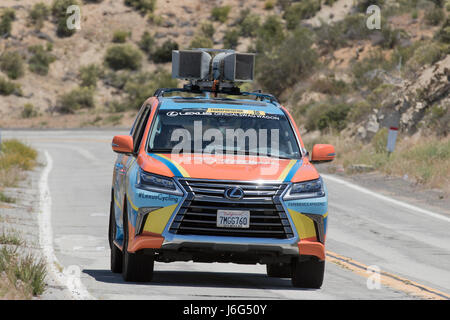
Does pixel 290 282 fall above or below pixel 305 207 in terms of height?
below

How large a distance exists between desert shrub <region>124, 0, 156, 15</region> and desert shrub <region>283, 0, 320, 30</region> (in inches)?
501

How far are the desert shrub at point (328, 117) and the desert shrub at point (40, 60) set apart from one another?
4250 centimetres

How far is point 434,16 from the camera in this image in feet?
179

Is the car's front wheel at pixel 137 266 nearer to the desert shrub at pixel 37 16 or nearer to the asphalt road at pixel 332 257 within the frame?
the asphalt road at pixel 332 257

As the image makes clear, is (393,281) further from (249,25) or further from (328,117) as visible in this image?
(249,25)

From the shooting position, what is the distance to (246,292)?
9.65 meters

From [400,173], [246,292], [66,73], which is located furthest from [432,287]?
[66,73]

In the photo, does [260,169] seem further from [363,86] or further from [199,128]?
[363,86]

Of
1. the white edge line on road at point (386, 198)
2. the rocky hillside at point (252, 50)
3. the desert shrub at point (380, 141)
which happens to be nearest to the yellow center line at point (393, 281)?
the white edge line on road at point (386, 198)

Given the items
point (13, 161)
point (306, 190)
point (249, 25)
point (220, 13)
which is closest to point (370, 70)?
point (13, 161)

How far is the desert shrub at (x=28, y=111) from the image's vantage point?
68.8m
